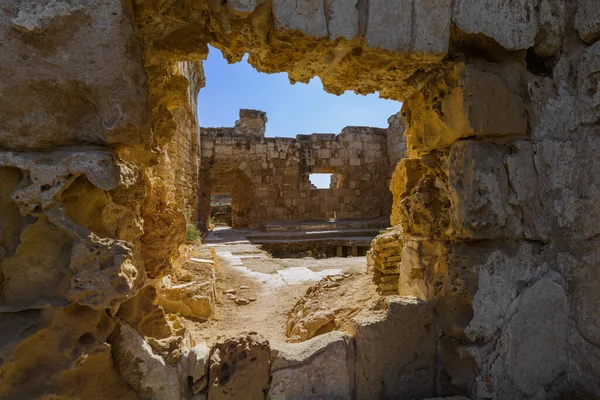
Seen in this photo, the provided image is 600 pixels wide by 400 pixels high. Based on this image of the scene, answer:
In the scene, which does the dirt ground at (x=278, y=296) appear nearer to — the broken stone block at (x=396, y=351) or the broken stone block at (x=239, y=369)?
the broken stone block at (x=396, y=351)

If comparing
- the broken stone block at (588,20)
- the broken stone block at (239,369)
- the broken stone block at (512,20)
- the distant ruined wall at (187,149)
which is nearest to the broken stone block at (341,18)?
the broken stone block at (512,20)

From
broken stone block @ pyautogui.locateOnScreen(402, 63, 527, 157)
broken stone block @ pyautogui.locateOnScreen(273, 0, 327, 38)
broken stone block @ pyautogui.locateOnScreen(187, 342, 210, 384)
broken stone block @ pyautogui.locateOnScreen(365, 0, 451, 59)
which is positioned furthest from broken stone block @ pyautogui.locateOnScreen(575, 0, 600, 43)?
broken stone block @ pyautogui.locateOnScreen(187, 342, 210, 384)

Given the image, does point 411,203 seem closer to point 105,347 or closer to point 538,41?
point 538,41

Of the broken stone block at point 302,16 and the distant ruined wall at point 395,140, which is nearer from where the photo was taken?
the broken stone block at point 302,16

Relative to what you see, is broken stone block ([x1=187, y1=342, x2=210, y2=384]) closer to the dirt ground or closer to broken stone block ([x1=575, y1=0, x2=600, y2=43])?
the dirt ground

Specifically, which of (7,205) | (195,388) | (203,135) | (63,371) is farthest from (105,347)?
(203,135)

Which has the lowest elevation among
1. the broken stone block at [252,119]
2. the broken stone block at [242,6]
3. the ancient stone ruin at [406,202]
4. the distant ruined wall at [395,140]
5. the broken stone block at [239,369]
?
the broken stone block at [239,369]

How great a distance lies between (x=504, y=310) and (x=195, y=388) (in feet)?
5.87

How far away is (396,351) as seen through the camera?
7.08 ft

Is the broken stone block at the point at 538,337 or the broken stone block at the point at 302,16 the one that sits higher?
the broken stone block at the point at 302,16

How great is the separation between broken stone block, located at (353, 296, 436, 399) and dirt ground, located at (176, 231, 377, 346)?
3.43 ft

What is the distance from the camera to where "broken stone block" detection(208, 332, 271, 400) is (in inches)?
73.7

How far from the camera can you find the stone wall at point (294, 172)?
13.2 metres

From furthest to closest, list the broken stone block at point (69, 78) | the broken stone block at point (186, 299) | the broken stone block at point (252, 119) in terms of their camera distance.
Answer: the broken stone block at point (252, 119)
the broken stone block at point (186, 299)
the broken stone block at point (69, 78)
